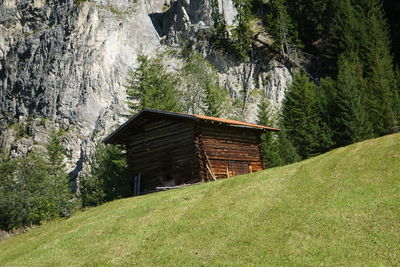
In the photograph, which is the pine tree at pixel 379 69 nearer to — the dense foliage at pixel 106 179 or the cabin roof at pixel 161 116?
the cabin roof at pixel 161 116

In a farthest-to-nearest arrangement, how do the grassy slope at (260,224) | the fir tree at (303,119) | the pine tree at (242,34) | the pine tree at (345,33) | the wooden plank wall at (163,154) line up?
the pine tree at (242,34), the pine tree at (345,33), the fir tree at (303,119), the wooden plank wall at (163,154), the grassy slope at (260,224)

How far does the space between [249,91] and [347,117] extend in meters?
33.8

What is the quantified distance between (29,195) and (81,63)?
184ft

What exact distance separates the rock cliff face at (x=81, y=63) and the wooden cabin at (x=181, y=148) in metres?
37.6

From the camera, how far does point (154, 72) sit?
5622cm

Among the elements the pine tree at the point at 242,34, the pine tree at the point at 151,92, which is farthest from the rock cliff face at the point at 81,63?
the pine tree at the point at 151,92

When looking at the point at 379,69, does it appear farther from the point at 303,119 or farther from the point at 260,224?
the point at 260,224

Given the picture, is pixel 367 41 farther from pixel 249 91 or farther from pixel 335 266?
pixel 335 266

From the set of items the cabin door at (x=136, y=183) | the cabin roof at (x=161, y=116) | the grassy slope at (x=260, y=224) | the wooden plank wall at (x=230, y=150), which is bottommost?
the grassy slope at (x=260, y=224)

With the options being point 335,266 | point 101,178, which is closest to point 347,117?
point 101,178

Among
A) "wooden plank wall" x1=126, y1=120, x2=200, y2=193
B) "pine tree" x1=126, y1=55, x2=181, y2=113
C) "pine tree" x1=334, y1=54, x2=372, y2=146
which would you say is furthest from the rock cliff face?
"wooden plank wall" x1=126, y1=120, x2=200, y2=193

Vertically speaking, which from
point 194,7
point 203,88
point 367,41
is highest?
point 194,7

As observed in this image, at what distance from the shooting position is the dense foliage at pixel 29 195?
34.0 metres

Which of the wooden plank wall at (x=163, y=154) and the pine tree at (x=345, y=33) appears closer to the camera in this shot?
the wooden plank wall at (x=163, y=154)
